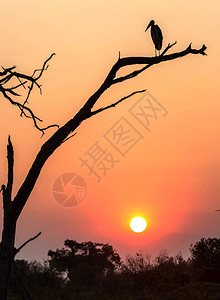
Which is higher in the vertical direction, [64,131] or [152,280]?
[152,280]

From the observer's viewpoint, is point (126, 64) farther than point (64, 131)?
Yes

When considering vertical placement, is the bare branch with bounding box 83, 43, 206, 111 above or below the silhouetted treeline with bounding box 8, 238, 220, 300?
below

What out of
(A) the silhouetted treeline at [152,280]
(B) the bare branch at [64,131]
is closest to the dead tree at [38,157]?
(B) the bare branch at [64,131]

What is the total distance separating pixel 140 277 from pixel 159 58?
2544 cm

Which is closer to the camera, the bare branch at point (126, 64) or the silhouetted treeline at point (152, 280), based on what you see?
the bare branch at point (126, 64)

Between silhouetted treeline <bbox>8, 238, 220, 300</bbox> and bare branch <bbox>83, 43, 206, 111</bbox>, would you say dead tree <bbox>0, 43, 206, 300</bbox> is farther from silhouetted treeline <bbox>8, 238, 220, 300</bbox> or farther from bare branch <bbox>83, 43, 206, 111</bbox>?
silhouetted treeline <bbox>8, 238, 220, 300</bbox>

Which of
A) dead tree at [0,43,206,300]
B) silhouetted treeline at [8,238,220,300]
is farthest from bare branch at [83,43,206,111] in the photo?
silhouetted treeline at [8,238,220,300]

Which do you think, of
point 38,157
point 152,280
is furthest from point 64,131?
point 152,280

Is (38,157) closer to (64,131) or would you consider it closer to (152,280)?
(64,131)

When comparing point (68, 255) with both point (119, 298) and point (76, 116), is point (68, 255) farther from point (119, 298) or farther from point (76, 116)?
point (76, 116)

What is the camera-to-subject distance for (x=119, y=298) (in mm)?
24906

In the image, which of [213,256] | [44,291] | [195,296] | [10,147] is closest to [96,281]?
[44,291]

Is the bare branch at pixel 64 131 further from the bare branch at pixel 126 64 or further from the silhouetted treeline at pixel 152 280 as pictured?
the silhouetted treeline at pixel 152 280

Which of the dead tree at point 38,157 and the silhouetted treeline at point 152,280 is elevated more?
the silhouetted treeline at point 152,280
